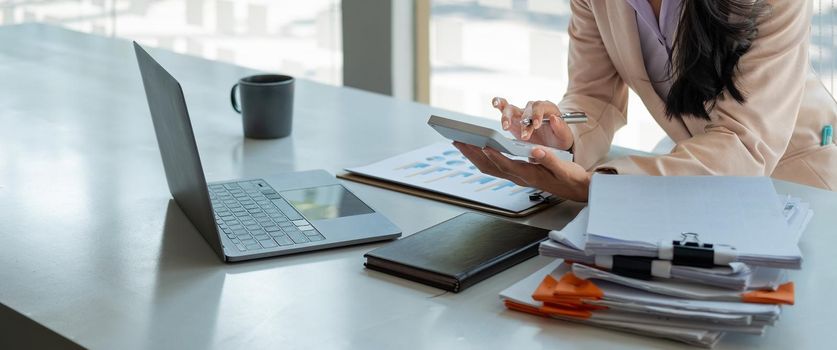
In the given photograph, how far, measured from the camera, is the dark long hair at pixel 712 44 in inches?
56.2

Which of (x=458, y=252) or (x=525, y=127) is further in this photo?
(x=525, y=127)

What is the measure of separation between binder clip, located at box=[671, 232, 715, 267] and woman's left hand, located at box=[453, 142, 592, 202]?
32 cm

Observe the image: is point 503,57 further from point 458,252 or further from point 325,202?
point 458,252

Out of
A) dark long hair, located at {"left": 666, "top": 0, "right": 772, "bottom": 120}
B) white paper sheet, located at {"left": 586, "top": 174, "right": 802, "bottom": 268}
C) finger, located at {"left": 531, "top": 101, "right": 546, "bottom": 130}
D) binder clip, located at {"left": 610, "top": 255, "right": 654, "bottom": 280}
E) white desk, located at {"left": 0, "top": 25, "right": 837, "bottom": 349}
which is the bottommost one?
white desk, located at {"left": 0, "top": 25, "right": 837, "bottom": 349}

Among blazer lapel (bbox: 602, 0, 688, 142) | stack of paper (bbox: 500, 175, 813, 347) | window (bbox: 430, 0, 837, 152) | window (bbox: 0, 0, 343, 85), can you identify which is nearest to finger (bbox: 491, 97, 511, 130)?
blazer lapel (bbox: 602, 0, 688, 142)

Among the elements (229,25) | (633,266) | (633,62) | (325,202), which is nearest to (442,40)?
(229,25)

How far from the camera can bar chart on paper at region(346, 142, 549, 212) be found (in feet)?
4.65

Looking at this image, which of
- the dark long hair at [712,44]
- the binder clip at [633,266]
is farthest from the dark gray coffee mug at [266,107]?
the binder clip at [633,266]

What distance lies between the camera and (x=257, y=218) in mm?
1325

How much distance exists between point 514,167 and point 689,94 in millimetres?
354

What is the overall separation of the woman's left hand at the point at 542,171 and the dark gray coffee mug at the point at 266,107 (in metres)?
0.49

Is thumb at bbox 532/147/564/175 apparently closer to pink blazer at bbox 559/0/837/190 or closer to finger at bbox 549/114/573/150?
pink blazer at bbox 559/0/837/190

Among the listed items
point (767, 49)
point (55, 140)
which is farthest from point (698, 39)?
point (55, 140)

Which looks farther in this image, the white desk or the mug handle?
the mug handle
